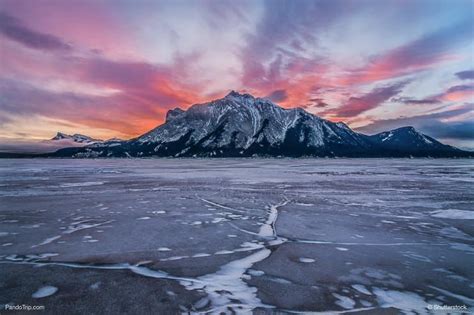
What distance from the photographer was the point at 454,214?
40.7 feet

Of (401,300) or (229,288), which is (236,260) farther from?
(401,300)

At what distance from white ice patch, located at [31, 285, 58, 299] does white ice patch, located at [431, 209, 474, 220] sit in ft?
41.4

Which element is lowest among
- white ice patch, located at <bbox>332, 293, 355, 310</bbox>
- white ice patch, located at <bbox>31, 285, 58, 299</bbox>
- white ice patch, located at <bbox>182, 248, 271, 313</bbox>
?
white ice patch, located at <bbox>182, 248, 271, 313</bbox>

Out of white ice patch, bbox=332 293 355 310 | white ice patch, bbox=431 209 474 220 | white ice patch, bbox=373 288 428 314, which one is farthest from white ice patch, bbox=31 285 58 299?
white ice patch, bbox=431 209 474 220

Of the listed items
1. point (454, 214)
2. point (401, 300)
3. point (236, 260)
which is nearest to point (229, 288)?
point (236, 260)

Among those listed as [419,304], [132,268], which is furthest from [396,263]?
[132,268]

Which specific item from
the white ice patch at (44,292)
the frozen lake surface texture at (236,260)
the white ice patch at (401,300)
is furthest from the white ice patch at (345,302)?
the white ice patch at (44,292)

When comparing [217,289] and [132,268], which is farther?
[132,268]

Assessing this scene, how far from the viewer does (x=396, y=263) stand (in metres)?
6.91

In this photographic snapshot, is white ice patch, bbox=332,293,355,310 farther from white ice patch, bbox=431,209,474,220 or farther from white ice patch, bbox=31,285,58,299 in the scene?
white ice patch, bbox=431,209,474,220

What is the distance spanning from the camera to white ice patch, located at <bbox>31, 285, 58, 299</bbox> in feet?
17.0

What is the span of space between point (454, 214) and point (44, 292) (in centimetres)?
1377

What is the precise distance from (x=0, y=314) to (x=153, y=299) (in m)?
2.15

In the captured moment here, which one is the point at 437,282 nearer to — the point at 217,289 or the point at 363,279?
the point at 363,279
